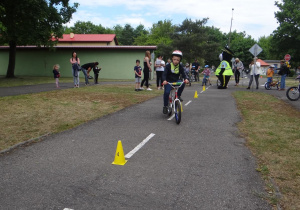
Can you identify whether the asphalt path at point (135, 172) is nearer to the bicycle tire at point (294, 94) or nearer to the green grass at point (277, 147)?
the green grass at point (277, 147)

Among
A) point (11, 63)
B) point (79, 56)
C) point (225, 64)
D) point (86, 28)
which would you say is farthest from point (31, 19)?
point (86, 28)

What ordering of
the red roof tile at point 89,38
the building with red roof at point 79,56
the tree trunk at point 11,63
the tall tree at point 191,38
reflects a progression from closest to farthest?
the tree trunk at point 11,63 → the building with red roof at point 79,56 → the tall tree at point 191,38 → the red roof tile at point 89,38

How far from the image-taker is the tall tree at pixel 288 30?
157 feet

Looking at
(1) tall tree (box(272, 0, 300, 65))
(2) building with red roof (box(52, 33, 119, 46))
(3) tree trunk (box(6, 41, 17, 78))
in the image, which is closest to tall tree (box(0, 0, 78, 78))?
(3) tree trunk (box(6, 41, 17, 78))

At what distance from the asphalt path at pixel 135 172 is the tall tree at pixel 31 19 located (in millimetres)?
18762

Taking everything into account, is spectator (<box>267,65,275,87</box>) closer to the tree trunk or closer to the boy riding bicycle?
the boy riding bicycle

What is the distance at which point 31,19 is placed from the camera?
21.9m

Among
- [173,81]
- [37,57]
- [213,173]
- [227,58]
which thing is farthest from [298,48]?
[213,173]

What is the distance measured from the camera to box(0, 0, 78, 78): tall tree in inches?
825

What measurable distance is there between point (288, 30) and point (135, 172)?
5448 centimetres

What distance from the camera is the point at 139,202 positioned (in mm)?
3021

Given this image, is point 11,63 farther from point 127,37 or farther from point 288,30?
point 127,37

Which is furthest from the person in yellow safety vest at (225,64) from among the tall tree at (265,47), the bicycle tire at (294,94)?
the tall tree at (265,47)

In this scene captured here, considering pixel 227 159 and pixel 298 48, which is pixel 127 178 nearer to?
pixel 227 159
